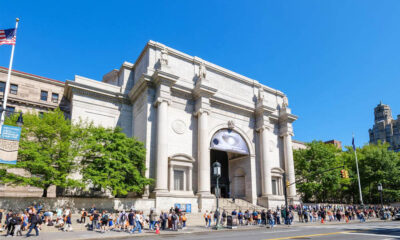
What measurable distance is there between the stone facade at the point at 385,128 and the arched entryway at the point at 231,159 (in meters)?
130

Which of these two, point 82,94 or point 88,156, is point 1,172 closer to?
point 88,156

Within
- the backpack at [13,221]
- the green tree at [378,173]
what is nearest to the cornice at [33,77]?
the backpack at [13,221]

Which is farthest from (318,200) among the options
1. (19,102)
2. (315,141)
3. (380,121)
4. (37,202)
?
(380,121)

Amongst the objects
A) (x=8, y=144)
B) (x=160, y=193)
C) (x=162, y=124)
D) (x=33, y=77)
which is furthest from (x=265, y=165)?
(x=33, y=77)

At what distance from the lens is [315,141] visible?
176ft

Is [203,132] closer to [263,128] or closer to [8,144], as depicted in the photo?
[263,128]

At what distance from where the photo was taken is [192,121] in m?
37.1

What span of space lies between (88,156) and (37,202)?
5.58 m

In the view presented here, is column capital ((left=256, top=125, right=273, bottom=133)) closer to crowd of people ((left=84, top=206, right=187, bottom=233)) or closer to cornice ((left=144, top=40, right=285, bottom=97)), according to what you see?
cornice ((left=144, top=40, right=285, bottom=97))

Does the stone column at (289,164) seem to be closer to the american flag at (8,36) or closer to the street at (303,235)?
the street at (303,235)

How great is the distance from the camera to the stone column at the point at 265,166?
40344 mm

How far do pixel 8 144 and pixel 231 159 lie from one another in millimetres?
33972

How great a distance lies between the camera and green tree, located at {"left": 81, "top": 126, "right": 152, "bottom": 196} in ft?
84.7

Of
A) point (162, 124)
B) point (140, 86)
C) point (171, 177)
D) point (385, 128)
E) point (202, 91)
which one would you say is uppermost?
point (385, 128)
